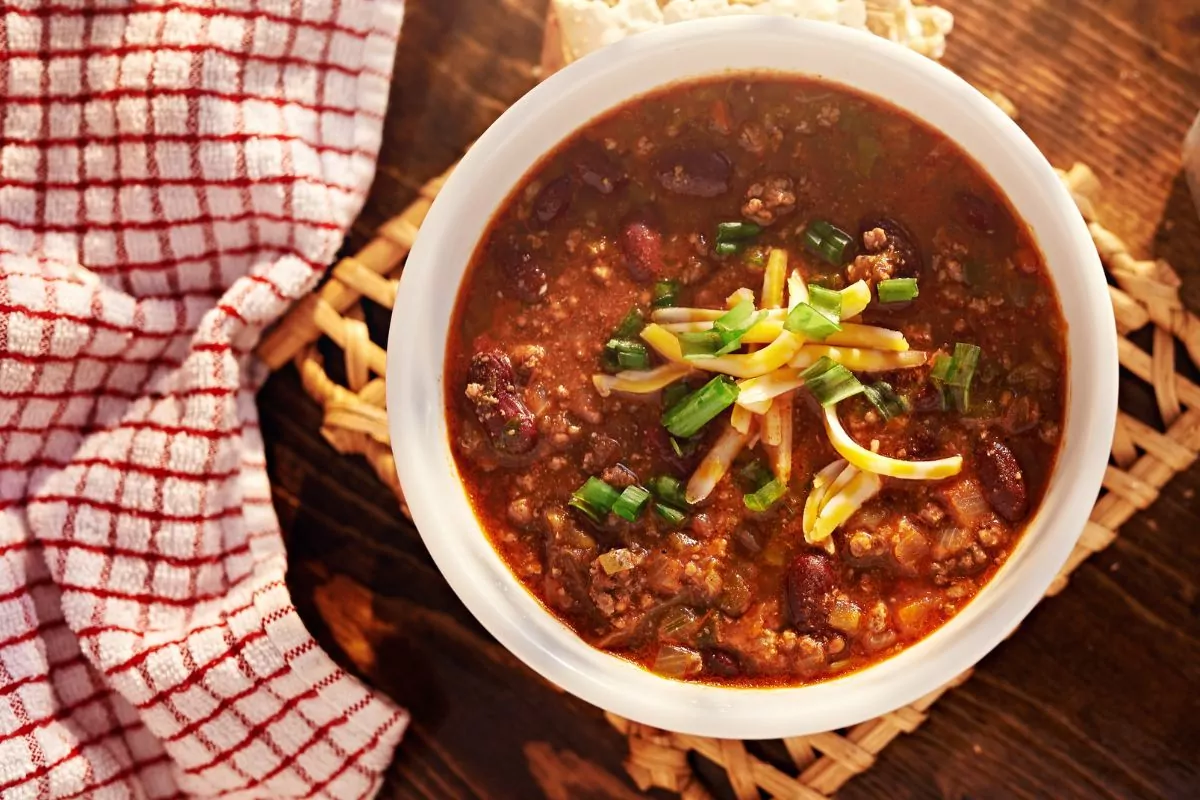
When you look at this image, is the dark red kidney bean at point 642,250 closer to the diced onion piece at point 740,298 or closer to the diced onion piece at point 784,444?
the diced onion piece at point 740,298

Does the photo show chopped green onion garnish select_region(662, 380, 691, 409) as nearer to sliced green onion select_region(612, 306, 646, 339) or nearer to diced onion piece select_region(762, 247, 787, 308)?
sliced green onion select_region(612, 306, 646, 339)

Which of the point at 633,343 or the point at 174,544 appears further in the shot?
the point at 174,544

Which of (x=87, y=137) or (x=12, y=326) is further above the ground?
(x=87, y=137)

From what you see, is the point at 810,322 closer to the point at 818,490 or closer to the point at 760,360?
the point at 760,360

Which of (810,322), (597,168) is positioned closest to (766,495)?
(810,322)

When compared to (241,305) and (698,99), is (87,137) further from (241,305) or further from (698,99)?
(698,99)

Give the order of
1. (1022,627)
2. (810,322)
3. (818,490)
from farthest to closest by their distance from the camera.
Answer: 1. (1022,627)
2. (818,490)
3. (810,322)

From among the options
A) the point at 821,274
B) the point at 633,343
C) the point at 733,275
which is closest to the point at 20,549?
the point at 633,343

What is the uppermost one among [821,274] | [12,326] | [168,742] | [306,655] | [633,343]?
[821,274]

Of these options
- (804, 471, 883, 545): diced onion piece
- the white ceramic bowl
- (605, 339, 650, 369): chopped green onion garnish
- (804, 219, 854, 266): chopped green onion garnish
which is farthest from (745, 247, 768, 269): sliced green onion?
(804, 471, 883, 545): diced onion piece
